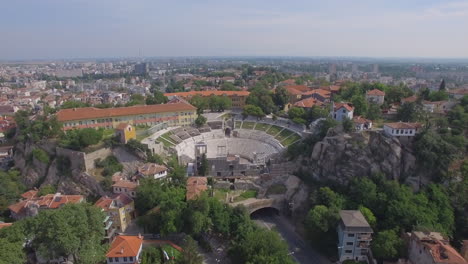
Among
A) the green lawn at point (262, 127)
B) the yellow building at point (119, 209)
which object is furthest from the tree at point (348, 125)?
the yellow building at point (119, 209)

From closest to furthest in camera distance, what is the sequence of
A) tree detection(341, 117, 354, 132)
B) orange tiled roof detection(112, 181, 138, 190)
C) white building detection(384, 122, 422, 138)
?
orange tiled roof detection(112, 181, 138, 190) → white building detection(384, 122, 422, 138) → tree detection(341, 117, 354, 132)

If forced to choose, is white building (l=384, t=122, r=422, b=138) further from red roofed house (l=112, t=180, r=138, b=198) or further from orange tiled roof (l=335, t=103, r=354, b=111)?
red roofed house (l=112, t=180, r=138, b=198)

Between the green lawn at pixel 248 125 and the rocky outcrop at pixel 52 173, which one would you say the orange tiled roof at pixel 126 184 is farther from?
the green lawn at pixel 248 125

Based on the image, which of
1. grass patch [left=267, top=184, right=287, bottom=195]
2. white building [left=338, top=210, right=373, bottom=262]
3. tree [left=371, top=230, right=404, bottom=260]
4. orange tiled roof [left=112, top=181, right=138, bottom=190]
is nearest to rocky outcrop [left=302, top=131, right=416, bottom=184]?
grass patch [left=267, top=184, right=287, bottom=195]

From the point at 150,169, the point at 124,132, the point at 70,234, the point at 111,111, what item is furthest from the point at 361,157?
the point at 111,111

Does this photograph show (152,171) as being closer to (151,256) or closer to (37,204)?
(151,256)

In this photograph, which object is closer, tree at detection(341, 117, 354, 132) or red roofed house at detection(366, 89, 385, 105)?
tree at detection(341, 117, 354, 132)

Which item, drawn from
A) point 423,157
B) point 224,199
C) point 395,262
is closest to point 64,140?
point 224,199

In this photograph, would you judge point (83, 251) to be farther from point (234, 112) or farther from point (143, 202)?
point (234, 112)

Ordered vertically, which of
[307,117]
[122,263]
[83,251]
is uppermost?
[307,117]
